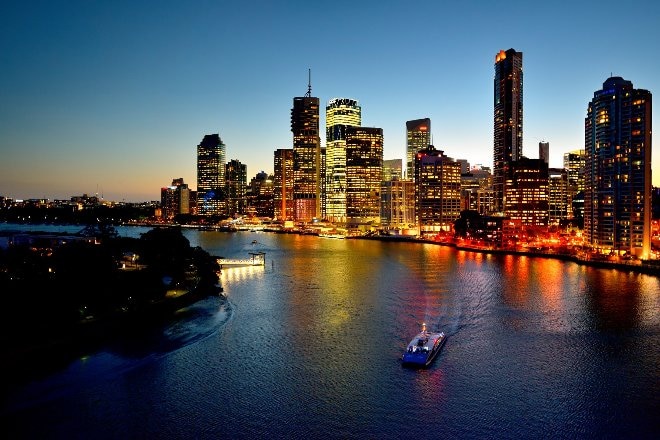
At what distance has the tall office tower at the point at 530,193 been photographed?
2697 inches

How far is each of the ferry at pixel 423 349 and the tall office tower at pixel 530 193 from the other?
182ft

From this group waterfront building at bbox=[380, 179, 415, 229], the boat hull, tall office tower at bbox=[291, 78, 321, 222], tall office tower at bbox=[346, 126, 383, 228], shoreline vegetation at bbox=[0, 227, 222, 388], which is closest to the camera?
the boat hull

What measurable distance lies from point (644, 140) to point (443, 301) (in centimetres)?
2942

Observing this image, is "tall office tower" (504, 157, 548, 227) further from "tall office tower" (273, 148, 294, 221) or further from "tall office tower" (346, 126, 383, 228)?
"tall office tower" (273, 148, 294, 221)

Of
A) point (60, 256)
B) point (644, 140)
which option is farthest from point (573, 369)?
point (644, 140)

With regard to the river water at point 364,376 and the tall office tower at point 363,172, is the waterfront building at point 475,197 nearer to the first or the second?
the tall office tower at point 363,172

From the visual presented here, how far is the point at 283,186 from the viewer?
397ft

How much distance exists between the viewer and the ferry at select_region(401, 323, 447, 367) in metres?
15.1

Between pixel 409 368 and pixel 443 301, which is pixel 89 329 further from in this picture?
pixel 443 301

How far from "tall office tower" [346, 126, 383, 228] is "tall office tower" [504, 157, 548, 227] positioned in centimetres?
3364

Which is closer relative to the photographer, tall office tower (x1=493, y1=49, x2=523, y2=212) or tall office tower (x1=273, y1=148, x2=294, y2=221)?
tall office tower (x1=493, y1=49, x2=523, y2=212)

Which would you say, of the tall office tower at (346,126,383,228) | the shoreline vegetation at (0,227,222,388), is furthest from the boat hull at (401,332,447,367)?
the tall office tower at (346,126,383,228)

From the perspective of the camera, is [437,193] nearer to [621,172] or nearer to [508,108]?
[508,108]

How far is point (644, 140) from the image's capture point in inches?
1715
